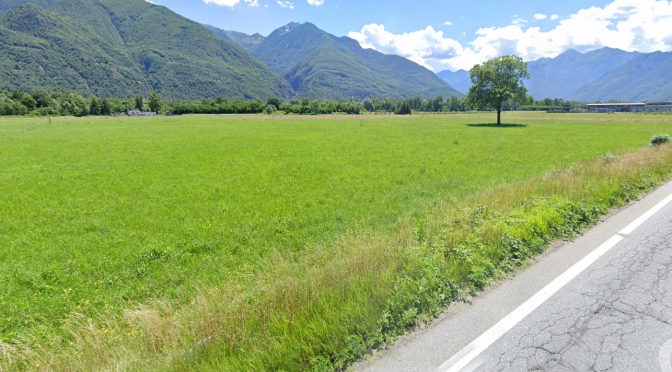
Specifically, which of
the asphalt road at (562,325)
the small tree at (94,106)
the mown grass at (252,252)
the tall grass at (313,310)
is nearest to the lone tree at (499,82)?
the mown grass at (252,252)

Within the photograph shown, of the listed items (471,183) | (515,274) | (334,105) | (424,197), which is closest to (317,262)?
(515,274)

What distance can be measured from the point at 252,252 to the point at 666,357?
7631 mm

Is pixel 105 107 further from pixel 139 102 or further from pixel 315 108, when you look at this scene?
pixel 315 108

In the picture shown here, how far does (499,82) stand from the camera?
55.3 m

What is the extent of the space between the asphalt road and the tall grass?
0.37m

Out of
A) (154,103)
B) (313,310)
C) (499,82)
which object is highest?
(154,103)

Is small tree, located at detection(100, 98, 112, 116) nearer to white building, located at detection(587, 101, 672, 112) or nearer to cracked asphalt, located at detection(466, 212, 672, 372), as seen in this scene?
cracked asphalt, located at detection(466, 212, 672, 372)

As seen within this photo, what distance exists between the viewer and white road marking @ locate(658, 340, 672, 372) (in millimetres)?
3561

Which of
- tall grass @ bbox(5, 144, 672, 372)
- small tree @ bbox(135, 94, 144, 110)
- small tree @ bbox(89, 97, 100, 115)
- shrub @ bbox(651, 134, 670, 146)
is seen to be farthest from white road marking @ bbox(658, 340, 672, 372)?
small tree @ bbox(135, 94, 144, 110)

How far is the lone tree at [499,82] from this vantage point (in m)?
54.3

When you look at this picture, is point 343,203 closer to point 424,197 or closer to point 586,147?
point 424,197

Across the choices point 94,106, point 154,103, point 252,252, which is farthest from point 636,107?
point 94,106

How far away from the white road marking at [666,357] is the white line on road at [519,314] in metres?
1.34

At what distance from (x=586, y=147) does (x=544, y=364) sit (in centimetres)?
2934
